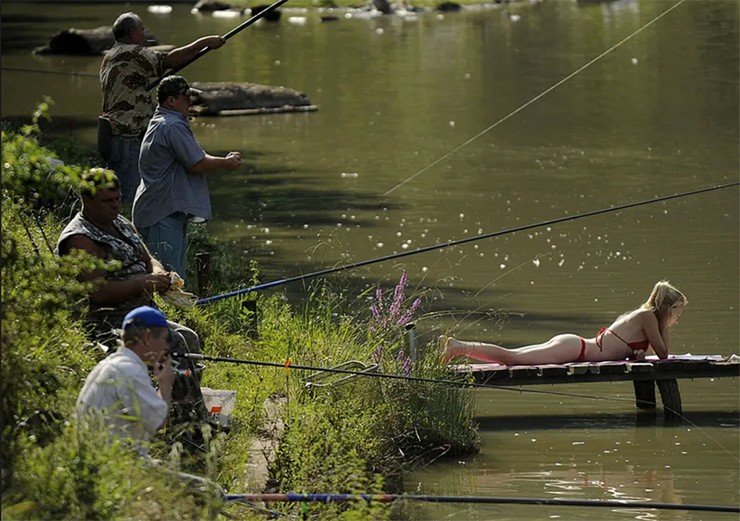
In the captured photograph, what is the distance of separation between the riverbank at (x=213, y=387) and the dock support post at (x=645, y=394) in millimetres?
1508

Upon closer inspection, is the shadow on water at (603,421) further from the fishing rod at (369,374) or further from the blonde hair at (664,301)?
the blonde hair at (664,301)

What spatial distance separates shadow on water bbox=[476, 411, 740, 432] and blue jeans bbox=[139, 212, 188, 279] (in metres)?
2.00

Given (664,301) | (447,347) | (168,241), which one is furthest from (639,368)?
(168,241)

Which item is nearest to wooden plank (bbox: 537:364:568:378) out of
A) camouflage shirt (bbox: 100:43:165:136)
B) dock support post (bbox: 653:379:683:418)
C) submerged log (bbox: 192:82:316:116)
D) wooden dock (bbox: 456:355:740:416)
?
wooden dock (bbox: 456:355:740:416)

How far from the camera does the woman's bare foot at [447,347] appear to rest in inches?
364

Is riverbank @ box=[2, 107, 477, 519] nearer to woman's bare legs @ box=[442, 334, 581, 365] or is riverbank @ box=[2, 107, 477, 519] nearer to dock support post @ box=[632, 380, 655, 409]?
woman's bare legs @ box=[442, 334, 581, 365]

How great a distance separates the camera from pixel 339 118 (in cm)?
2398

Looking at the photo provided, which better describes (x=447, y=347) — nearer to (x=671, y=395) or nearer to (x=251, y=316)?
(x=251, y=316)

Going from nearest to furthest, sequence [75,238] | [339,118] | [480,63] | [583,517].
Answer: [75,238] → [583,517] → [339,118] → [480,63]

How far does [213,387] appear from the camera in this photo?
8195 millimetres

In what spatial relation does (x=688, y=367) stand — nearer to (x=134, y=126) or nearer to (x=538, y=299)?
(x=538, y=299)

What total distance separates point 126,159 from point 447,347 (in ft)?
8.65

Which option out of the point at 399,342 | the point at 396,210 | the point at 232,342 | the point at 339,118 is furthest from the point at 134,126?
the point at 339,118

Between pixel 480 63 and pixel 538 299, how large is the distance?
65.3 ft
